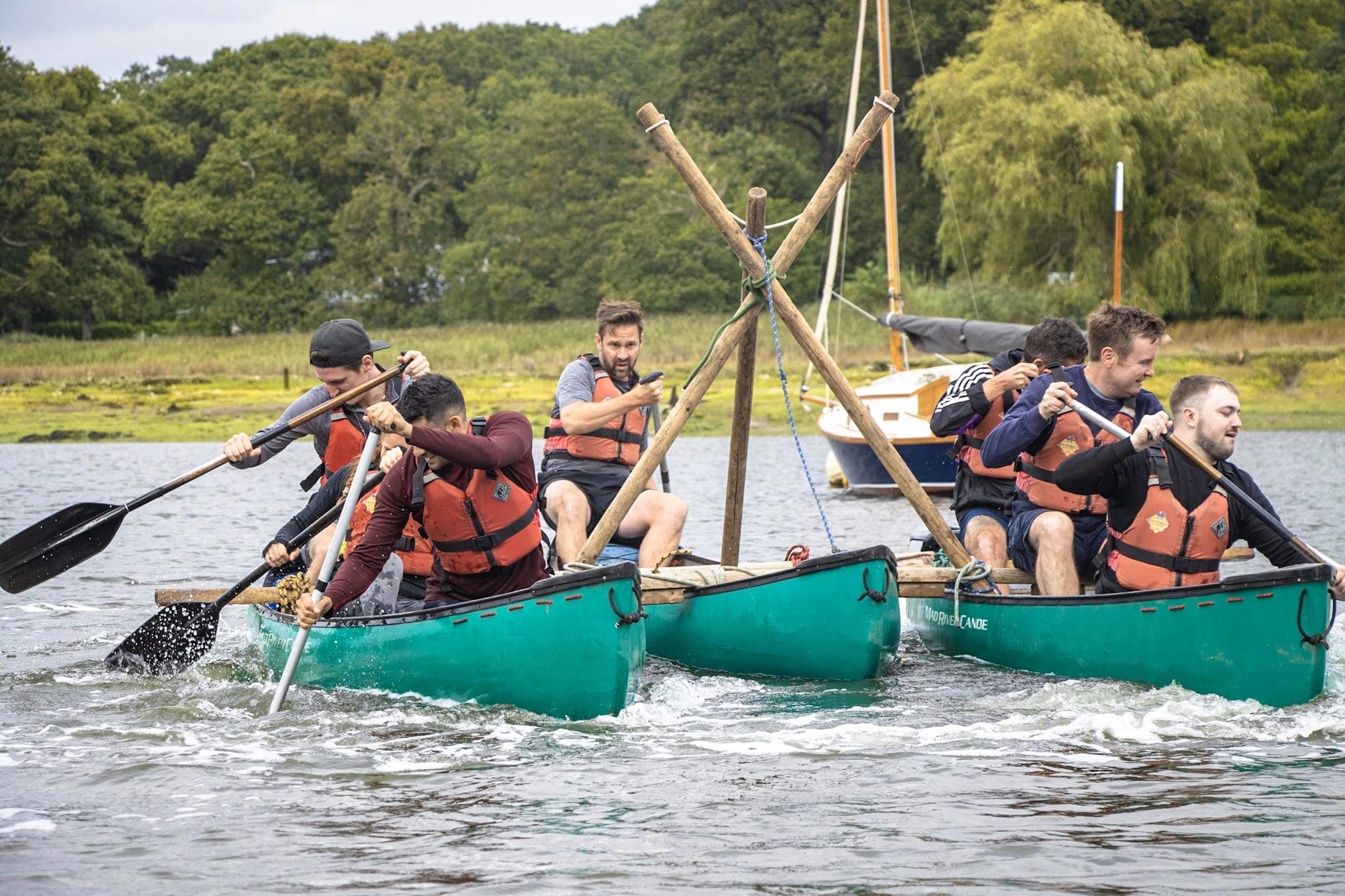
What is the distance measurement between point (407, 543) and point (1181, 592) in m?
3.12

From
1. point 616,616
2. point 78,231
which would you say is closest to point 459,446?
point 616,616

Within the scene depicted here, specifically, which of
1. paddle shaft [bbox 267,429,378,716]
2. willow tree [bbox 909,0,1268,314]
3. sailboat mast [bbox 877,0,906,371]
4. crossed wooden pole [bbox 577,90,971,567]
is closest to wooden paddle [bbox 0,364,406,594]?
paddle shaft [bbox 267,429,378,716]

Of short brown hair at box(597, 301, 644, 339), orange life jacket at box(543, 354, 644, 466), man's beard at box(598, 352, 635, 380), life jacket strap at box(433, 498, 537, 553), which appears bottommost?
life jacket strap at box(433, 498, 537, 553)

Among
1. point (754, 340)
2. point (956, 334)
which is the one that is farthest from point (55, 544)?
point (956, 334)

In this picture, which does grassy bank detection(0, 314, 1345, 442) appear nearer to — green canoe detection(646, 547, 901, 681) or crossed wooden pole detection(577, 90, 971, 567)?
crossed wooden pole detection(577, 90, 971, 567)

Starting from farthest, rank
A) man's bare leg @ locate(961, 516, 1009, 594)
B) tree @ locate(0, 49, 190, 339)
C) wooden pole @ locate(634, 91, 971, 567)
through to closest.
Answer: tree @ locate(0, 49, 190, 339) < man's bare leg @ locate(961, 516, 1009, 594) < wooden pole @ locate(634, 91, 971, 567)

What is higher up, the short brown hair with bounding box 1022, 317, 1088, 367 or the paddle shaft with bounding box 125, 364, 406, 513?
the short brown hair with bounding box 1022, 317, 1088, 367

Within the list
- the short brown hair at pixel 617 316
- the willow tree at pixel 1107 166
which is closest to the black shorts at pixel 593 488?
the short brown hair at pixel 617 316

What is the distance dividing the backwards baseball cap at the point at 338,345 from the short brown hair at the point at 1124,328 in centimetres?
285

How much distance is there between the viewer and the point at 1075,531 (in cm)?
645

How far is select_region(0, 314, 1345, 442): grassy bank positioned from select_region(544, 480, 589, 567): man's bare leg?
15.9 m

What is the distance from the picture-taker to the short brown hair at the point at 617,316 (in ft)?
22.6

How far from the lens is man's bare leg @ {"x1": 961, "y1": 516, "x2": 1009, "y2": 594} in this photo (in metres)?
6.77

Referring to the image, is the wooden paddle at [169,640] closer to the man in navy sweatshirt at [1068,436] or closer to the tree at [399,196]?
the man in navy sweatshirt at [1068,436]
